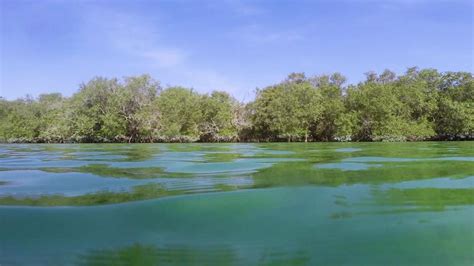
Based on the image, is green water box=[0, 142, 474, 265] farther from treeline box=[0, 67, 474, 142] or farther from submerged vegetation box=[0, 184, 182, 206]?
treeline box=[0, 67, 474, 142]

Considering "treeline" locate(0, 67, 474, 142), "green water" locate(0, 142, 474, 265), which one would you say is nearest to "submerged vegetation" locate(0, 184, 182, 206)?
"green water" locate(0, 142, 474, 265)

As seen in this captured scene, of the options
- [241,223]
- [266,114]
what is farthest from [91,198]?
[266,114]

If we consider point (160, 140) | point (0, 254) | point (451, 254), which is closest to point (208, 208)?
point (0, 254)

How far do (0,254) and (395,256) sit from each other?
1.67 meters

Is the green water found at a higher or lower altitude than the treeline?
lower

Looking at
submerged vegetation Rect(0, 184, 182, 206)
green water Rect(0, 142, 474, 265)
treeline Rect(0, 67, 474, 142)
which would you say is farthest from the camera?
treeline Rect(0, 67, 474, 142)

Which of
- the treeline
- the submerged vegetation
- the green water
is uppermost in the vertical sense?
the treeline

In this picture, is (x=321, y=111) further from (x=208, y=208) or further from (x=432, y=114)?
(x=208, y=208)

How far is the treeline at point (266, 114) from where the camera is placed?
76.4 feet

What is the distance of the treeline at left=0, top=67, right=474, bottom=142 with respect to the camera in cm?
2330

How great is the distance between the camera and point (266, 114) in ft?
81.7

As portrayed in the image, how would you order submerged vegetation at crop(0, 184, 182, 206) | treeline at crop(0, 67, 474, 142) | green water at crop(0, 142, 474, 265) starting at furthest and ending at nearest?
treeline at crop(0, 67, 474, 142)
submerged vegetation at crop(0, 184, 182, 206)
green water at crop(0, 142, 474, 265)

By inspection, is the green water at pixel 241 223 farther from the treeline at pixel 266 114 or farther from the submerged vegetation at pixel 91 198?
the treeline at pixel 266 114

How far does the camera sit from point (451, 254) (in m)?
1.54
